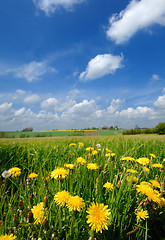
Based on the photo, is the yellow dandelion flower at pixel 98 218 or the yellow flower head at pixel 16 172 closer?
the yellow dandelion flower at pixel 98 218

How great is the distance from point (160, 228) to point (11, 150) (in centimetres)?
374

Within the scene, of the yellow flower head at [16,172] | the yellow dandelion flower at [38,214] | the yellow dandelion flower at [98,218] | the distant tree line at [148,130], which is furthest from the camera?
the distant tree line at [148,130]

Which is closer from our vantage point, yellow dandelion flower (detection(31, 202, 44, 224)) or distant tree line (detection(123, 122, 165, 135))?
yellow dandelion flower (detection(31, 202, 44, 224))

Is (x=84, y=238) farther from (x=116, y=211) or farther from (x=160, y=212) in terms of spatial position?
(x=160, y=212)

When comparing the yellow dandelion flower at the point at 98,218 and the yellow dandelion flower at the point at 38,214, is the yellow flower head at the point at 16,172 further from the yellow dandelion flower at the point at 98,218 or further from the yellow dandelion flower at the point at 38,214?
the yellow dandelion flower at the point at 98,218

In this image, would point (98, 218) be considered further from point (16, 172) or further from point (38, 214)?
point (16, 172)

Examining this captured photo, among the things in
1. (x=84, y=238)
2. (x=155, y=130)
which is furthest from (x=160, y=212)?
(x=155, y=130)

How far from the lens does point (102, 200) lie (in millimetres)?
1607

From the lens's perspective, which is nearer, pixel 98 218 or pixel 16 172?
pixel 98 218

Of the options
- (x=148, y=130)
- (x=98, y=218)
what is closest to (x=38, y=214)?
(x=98, y=218)

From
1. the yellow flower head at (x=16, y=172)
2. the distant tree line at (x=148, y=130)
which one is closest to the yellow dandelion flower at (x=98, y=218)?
the yellow flower head at (x=16, y=172)

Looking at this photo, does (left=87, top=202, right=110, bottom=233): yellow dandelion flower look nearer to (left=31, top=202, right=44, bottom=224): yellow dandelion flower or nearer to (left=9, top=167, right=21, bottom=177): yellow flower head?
(left=31, top=202, right=44, bottom=224): yellow dandelion flower

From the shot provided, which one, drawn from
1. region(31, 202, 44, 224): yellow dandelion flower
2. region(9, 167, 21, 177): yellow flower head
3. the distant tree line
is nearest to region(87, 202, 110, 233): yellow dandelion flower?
region(31, 202, 44, 224): yellow dandelion flower

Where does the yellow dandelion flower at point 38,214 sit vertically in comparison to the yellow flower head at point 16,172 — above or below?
below
